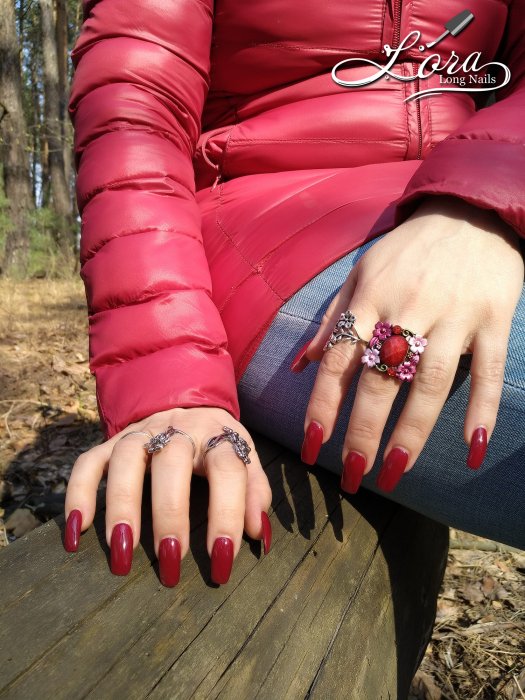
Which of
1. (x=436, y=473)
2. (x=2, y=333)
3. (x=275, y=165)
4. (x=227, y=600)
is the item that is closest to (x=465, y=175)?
(x=436, y=473)

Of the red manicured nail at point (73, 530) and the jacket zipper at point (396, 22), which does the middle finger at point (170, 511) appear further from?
Result: the jacket zipper at point (396, 22)

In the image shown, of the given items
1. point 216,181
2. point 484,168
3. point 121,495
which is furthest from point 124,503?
point 216,181

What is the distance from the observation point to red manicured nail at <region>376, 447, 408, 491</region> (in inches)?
28.6

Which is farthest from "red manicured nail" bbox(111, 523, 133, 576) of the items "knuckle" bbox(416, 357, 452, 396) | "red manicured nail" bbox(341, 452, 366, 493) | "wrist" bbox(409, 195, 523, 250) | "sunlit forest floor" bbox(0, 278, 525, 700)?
"sunlit forest floor" bbox(0, 278, 525, 700)

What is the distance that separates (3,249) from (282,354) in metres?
7.04

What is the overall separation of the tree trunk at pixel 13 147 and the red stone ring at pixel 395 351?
7119 mm

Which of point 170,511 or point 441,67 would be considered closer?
point 170,511

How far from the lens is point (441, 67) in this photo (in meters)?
1.34

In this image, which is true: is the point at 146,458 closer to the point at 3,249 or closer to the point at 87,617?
the point at 87,617

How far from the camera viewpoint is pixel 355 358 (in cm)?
76

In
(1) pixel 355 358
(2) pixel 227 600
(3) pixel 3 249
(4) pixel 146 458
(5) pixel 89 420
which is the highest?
(1) pixel 355 358

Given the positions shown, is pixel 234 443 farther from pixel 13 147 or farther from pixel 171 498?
pixel 13 147

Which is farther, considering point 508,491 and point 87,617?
point 508,491

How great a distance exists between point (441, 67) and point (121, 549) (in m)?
1.35
